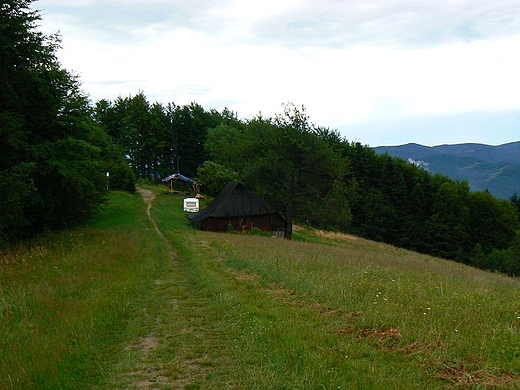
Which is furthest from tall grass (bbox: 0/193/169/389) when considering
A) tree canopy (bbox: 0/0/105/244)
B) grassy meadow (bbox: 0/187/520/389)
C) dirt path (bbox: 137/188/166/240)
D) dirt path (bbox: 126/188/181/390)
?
dirt path (bbox: 137/188/166/240)

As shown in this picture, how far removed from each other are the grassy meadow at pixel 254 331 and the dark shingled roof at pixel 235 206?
3185cm

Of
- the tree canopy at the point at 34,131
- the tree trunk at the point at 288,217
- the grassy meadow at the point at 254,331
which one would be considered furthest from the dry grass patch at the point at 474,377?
the tree trunk at the point at 288,217

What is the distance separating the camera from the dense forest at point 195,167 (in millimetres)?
20766

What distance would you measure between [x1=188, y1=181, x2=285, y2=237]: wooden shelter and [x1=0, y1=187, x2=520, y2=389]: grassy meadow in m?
31.7

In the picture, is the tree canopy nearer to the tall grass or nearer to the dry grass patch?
the tall grass

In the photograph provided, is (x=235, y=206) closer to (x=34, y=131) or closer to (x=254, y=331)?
(x=34, y=131)

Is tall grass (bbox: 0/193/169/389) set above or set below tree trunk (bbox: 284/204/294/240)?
above

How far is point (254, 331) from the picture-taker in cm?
730

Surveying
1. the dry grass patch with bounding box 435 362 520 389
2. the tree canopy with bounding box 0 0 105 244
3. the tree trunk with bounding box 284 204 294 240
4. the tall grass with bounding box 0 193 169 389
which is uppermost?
the tree canopy with bounding box 0 0 105 244

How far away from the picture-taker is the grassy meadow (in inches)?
220

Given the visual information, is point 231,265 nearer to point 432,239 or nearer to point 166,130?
point 432,239

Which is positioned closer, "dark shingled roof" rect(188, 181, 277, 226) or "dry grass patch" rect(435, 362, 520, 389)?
"dry grass patch" rect(435, 362, 520, 389)

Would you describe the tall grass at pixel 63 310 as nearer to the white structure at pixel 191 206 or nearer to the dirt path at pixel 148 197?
the dirt path at pixel 148 197

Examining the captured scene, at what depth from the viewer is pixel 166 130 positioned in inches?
3371
